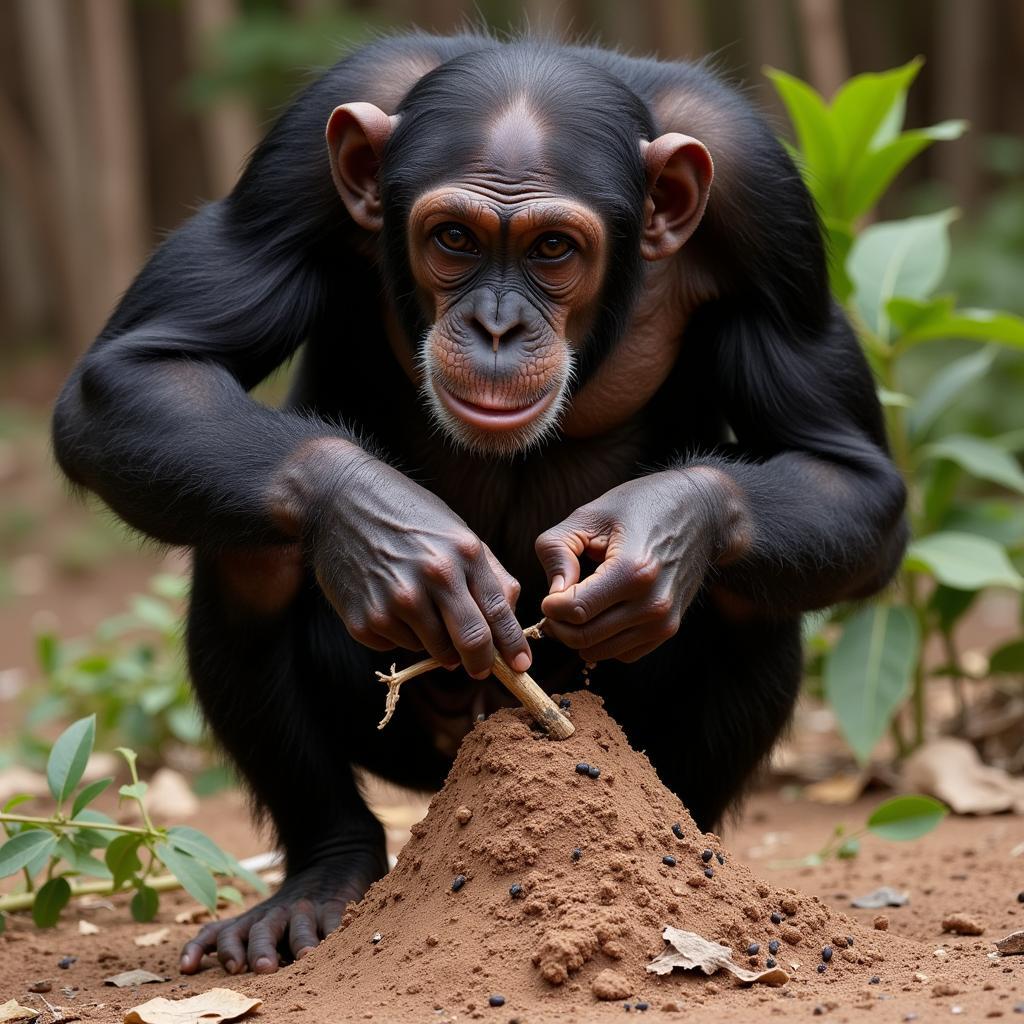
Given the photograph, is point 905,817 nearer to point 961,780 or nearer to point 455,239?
point 961,780

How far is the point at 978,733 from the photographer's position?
696cm

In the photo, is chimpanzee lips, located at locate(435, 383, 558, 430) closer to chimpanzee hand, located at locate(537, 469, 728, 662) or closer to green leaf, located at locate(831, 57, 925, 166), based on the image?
chimpanzee hand, located at locate(537, 469, 728, 662)

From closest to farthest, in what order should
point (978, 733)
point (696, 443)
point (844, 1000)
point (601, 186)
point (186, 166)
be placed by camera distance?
point (844, 1000) < point (601, 186) < point (696, 443) < point (978, 733) < point (186, 166)

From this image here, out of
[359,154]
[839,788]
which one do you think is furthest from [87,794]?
[839,788]

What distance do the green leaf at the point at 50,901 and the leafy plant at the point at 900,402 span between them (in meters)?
2.97

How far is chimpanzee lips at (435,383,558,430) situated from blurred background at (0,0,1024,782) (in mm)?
3341

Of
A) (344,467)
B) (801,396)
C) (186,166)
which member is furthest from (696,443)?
(186,166)

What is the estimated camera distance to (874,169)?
6.59 meters

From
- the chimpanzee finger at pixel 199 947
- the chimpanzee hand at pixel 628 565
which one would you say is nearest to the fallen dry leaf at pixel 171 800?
the chimpanzee finger at pixel 199 947

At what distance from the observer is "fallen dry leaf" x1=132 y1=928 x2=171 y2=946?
4.69m

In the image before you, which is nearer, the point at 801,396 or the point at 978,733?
the point at 801,396

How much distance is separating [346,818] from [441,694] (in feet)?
1.76

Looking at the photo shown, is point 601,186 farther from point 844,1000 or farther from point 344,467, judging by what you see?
point 844,1000

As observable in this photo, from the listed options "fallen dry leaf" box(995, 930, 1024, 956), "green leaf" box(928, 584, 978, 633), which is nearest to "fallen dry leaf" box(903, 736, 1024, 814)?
"green leaf" box(928, 584, 978, 633)
